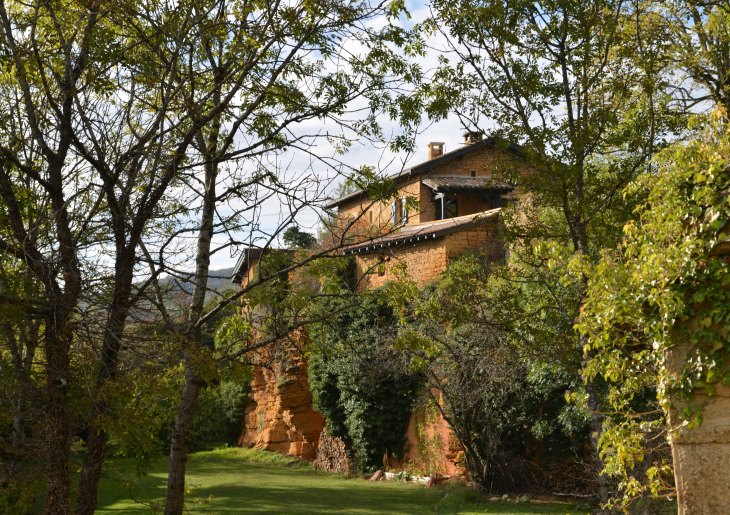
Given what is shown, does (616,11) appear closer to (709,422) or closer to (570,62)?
(570,62)

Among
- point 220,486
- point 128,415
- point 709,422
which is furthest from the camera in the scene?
point 220,486

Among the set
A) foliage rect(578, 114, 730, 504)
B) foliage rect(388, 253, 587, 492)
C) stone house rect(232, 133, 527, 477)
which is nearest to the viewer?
foliage rect(578, 114, 730, 504)

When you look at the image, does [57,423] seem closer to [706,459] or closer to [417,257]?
[706,459]

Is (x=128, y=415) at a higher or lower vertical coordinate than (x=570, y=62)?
lower

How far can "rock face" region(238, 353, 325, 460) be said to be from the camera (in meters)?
21.8

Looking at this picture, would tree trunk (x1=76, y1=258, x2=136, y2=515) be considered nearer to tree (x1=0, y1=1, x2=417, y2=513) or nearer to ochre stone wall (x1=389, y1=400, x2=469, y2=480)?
tree (x1=0, y1=1, x2=417, y2=513)

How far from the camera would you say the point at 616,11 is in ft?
27.6

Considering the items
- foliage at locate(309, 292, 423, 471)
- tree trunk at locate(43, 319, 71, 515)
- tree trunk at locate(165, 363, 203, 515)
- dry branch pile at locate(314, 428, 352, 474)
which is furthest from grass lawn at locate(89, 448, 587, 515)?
tree trunk at locate(43, 319, 71, 515)

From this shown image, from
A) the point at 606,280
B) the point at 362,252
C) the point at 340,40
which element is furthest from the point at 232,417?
the point at 606,280

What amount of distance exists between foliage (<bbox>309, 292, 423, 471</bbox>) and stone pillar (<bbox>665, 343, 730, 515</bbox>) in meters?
11.6

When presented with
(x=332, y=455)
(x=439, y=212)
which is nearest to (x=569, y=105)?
(x=332, y=455)

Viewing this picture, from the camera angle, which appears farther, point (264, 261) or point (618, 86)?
point (618, 86)

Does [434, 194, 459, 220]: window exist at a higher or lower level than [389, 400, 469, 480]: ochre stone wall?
higher

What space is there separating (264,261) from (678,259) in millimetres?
4515
